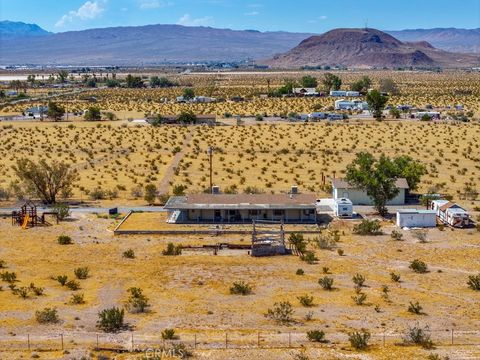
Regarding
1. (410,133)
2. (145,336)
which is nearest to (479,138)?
(410,133)

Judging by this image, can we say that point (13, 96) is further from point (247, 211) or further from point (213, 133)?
point (247, 211)

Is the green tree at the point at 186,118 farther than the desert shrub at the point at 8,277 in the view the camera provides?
Yes

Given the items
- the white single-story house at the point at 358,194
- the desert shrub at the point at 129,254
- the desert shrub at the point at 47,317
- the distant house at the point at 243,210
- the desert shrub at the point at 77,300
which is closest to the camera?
the desert shrub at the point at 47,317

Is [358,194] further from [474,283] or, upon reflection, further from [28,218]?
[28,218]

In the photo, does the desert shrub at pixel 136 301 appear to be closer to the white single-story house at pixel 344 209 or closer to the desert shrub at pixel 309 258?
the desert shrub at pixel 309 258

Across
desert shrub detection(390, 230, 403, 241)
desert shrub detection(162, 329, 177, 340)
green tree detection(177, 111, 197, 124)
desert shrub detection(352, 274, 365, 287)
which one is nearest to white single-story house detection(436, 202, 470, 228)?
desert shrub detection(390, 230, 403, 241)

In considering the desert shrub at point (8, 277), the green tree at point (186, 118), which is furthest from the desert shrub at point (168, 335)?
the green tree at point (186, 118)
